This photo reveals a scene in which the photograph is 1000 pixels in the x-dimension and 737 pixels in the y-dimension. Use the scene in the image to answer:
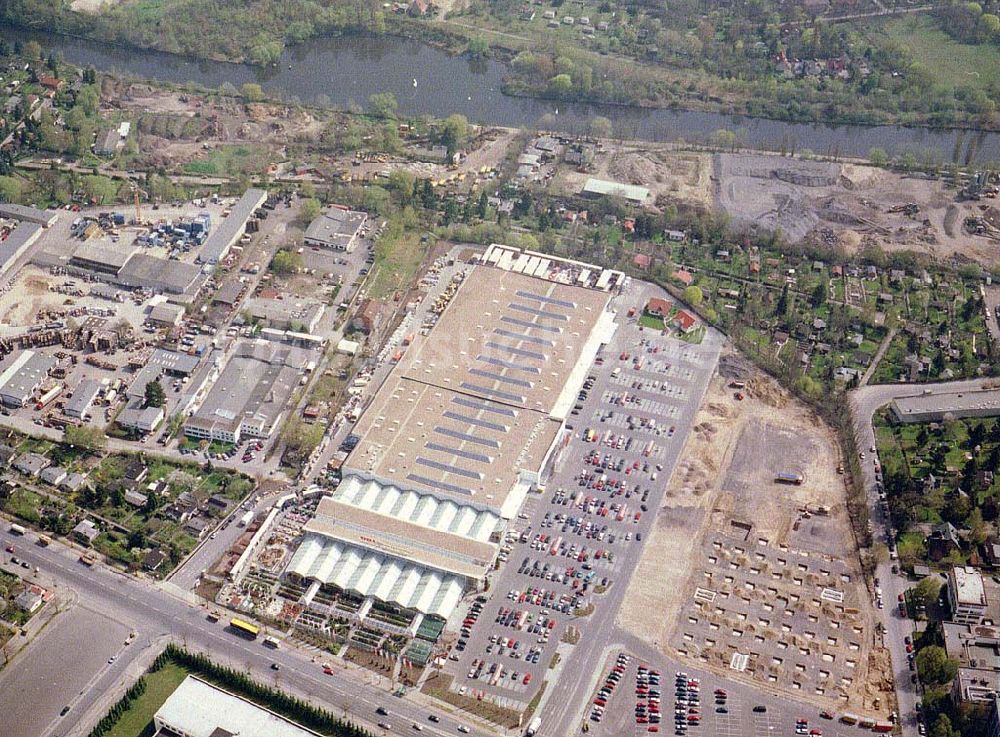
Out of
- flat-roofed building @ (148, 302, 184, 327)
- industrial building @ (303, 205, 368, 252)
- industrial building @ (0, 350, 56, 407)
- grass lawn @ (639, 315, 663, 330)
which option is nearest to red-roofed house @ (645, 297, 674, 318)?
grass lawn @ (639, 315, 663, 330)

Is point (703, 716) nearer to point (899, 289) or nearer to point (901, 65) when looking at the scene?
point (899, 289)

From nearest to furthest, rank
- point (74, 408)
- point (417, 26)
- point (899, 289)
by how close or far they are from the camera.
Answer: point (74, 408)
point (899, 289)
point (417, 26)

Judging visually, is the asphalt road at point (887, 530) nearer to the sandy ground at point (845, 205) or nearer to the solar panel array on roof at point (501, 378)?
the sandy ground at point (845, 205)

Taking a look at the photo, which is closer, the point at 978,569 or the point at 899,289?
the point at 978,569

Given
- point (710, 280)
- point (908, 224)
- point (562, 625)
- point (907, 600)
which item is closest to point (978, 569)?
point (907, 600)

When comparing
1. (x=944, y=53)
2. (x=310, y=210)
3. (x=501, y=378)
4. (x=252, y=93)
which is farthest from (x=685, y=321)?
(x=944, y=53)
